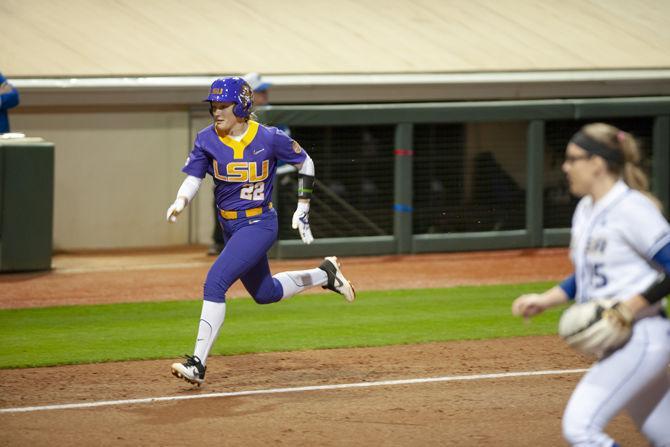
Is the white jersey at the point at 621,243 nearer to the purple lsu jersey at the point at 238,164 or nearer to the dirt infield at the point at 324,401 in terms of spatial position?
the dirt infield at the point at 324,401

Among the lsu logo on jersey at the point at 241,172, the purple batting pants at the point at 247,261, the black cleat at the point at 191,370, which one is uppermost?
the lsu logo on jersey at the point at 241,172

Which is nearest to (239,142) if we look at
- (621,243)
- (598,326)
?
(621,243)

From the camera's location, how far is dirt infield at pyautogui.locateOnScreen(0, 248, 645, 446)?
19.5 feet

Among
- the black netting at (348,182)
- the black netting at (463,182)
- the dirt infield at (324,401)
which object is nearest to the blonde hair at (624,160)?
the dirt infield at (324,401)

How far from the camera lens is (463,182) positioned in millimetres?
14148

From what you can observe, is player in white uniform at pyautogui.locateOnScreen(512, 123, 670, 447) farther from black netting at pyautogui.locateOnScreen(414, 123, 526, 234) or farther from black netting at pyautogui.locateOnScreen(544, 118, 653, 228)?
black netting at pyautogui.locateOnScreen(544, 118, 653, 228)

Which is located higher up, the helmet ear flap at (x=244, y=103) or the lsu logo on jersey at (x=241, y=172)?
the helmet ear flap at (x=244, y=103)

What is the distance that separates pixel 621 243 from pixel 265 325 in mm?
5642

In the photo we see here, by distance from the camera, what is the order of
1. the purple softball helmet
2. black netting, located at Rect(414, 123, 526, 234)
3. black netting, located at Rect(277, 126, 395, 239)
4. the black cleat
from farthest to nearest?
black netting, located at Rect(414, 123, 526, 234) < black netting, located at Rect(277, 126, 395, 239) < the purple softball helmet < the black cleat

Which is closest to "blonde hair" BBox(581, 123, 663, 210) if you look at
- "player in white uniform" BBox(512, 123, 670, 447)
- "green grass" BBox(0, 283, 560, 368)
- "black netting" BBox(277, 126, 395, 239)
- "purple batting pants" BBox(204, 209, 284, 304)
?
"player in white uniform" BBox(512, 123, 670, 447)

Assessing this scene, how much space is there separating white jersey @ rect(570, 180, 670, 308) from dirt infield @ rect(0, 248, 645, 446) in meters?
1.78

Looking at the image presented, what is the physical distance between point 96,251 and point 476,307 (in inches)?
243

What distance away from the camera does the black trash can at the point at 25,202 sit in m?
12.2

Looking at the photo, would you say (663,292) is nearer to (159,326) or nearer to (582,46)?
(159,326)
